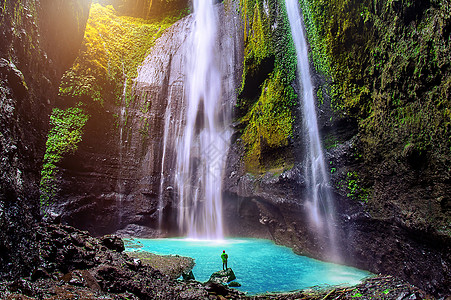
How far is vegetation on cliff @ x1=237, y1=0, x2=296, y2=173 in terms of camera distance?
11.6 meters

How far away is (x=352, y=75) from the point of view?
8938 mm

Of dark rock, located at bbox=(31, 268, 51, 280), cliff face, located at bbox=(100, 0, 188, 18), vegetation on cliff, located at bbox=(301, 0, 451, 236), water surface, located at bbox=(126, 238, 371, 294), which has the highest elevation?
cliff face, located at bbox=(100, 0, 188, 18)

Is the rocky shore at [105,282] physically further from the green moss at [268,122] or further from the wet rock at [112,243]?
the green moss at [268,122]

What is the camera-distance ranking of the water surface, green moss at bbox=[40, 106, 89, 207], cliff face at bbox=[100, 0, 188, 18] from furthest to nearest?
cliff face at bbox=[100, 0, 188, 18] < green moss at bbox=[40, 106, 89, 207] < the water surface

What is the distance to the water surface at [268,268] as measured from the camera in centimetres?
659

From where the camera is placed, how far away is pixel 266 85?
1328 cm

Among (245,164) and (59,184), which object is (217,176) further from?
(59,184)

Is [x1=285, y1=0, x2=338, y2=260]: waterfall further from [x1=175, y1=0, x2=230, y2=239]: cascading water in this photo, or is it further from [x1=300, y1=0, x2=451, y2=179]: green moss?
[x1=175, y1=0, x2=230, y2=239]: cascading water

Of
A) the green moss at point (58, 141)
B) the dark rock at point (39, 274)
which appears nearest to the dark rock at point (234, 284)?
the dark rock at point (39, 274)

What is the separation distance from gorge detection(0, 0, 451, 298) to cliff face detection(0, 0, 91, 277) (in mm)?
34

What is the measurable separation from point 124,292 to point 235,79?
42.1ft

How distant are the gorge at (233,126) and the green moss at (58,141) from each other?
64mm

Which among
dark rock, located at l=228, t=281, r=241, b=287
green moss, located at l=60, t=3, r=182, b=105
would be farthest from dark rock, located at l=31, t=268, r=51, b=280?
green moss, located at l=60, t=3, r=182, b=105

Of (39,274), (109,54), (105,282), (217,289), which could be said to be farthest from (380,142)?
(109,54)
